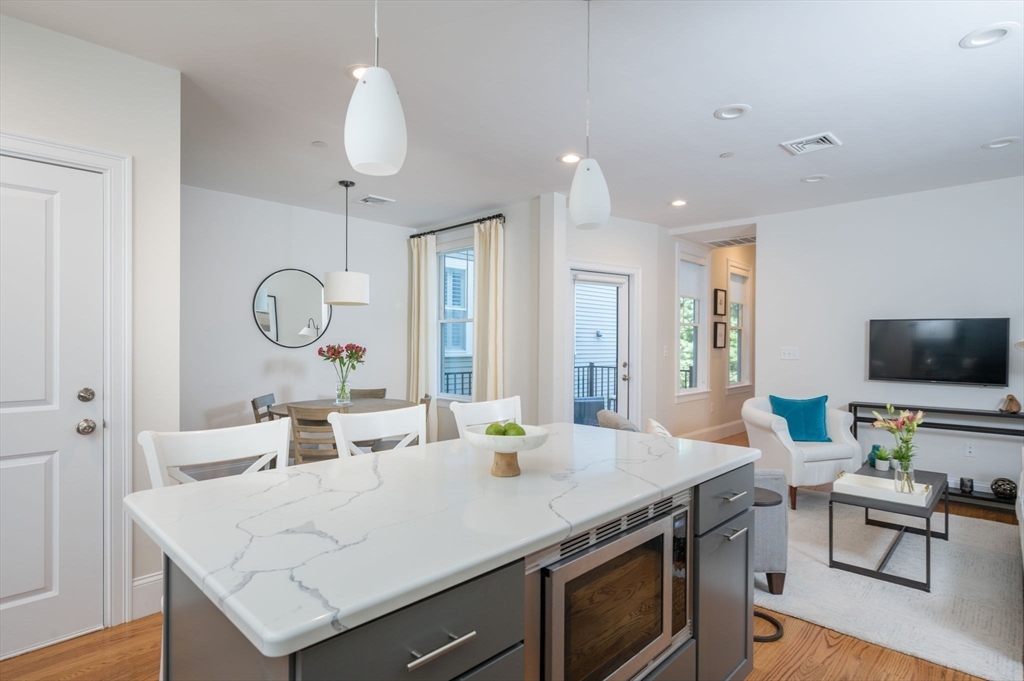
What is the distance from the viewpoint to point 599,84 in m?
2.77

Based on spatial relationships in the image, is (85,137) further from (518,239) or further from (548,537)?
(518,239)

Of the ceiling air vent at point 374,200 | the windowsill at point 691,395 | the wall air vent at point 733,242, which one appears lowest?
the windowsill at point 691,395

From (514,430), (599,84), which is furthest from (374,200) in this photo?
(514,430)

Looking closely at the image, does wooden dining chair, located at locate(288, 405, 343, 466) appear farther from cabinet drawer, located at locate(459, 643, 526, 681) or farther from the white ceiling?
cabinet drawer, located at locate(459, 643, 526, 681)

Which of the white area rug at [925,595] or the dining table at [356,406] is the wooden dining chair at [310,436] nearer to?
the dining table at [356,406]

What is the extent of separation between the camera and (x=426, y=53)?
249cm

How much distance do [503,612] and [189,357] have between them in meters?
4.50

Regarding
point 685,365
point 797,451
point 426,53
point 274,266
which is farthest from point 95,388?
point 685,365

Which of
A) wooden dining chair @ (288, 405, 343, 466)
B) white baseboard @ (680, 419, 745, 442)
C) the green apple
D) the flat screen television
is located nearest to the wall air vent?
the flat screen television

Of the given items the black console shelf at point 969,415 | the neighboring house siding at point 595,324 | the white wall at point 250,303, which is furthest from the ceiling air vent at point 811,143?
the white wall at point 250,303

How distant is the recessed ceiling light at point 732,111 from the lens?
300 centimetres

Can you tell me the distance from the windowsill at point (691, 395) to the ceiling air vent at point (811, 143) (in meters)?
3.33

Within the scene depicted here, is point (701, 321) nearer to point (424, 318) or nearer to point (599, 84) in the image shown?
point (424, 318)

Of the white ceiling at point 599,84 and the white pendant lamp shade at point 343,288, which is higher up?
the white ceiling at point 599,84
